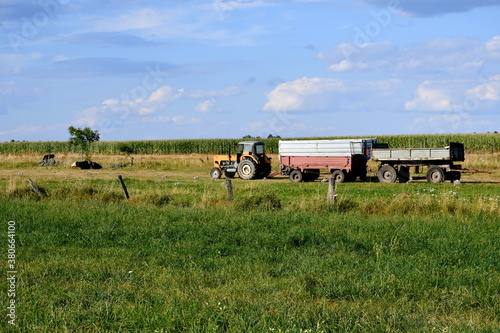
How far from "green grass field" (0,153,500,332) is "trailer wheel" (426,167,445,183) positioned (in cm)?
1340

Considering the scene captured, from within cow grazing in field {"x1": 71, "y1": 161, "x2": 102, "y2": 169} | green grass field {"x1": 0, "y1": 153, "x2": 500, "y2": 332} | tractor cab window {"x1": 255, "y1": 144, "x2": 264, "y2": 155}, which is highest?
tractor cab window {"x1": 255, "y1": 144, "x2": 264, "y2": 155}

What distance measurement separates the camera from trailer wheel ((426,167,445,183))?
94.3 ft

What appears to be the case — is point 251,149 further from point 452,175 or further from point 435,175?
point 452,175

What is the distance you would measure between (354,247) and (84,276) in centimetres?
479

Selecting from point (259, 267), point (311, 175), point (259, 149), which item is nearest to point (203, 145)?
point (259, 149)

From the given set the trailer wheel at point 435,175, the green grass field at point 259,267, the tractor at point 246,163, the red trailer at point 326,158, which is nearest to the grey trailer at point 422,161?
the trailer wheel at point 435,175

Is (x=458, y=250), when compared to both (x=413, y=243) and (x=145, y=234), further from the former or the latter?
(x=145, y=234)

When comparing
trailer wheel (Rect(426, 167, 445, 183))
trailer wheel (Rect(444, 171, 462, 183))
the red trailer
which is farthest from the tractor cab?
trailer wheel (Rect(444, 171, 462, 183))

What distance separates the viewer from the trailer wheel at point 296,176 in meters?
31.9

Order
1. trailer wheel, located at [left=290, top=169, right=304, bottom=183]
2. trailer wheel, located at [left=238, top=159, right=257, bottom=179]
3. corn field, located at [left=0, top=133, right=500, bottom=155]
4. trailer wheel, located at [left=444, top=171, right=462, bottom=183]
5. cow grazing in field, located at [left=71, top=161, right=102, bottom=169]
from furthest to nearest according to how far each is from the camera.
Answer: corn field, located at [left=0, top=133, right=500, bottom=155], cow grazing in field, located at [left=71, top=161, right=102, bottom=169], trailer wheel, located at [left=238, top=159, right=257, bottom=179], trailer wheel, located at [left=290, top=169, right=304, bottom=183], trailer wheel, located at [left=444, top=171, right=462, bottom=183]

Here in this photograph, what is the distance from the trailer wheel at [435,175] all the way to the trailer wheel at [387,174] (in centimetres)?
163

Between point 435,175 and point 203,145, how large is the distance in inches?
1939

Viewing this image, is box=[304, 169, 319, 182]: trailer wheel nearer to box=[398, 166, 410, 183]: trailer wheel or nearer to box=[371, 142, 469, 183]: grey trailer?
box=[371, 142, 469, 183]: grey trailer

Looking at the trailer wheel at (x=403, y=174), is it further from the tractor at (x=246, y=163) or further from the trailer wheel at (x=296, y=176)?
the tractor at (x=246, y=163)
